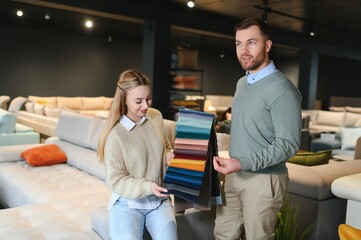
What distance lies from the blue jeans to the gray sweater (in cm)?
47

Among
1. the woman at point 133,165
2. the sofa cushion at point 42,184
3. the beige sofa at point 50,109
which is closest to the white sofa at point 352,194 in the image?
the woman at point 133,165

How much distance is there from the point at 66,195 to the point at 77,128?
1.23 m

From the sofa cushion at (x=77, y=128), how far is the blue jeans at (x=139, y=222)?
2.12 m

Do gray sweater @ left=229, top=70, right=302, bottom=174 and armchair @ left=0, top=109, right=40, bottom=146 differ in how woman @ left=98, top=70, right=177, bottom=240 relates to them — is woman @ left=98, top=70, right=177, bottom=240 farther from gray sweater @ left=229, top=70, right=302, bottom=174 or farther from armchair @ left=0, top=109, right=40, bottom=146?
armchair @ left=0, top=109, right=40, bottom=146

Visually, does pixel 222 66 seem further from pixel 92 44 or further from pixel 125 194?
pixel 125 194

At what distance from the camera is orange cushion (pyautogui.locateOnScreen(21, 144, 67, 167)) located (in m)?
3.94

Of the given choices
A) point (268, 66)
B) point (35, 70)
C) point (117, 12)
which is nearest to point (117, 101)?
point (268, 66)

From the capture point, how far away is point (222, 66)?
48.3 feet

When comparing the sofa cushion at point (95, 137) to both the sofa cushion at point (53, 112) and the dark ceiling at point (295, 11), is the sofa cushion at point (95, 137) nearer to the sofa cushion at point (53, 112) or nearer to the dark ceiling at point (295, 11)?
the sofa cushion at point (53, 112)

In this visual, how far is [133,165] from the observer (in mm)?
1845

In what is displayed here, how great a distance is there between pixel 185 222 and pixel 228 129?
61 centimetres

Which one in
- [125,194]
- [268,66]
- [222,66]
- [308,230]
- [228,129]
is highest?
[222,66]

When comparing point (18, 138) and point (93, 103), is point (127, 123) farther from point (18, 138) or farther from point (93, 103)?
point (93, 103)

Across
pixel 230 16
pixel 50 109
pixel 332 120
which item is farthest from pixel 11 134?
pixel 332 120
